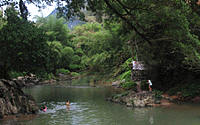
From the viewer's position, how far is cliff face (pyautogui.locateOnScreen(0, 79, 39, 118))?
11156mm

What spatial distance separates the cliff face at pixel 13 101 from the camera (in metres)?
11.2

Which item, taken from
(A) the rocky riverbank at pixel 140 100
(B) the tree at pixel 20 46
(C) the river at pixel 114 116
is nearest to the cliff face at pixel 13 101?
(C) the river at pixel 114 116

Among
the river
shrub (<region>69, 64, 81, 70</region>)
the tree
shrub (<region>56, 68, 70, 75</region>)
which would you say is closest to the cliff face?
the river

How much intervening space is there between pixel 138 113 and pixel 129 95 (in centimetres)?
291

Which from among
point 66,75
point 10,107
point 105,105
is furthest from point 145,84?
point 66,75

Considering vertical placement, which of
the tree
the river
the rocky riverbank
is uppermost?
the tree

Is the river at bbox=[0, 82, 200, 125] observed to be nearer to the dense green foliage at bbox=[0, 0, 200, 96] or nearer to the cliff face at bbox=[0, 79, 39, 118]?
the cliff face at bbox=[0, 79, 39, 118]

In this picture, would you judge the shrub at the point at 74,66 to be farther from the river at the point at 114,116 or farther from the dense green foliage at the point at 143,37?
the river at the point at 114,116

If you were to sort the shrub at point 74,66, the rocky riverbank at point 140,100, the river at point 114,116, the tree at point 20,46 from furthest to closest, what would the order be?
1. the shrub at point 74,66
2. the rocky riverbank at point 140,100
3. the tree at point 20,46
4. the river at point 114,116

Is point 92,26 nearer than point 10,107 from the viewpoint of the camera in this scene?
No

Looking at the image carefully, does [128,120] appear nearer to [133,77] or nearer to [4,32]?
[4,32]

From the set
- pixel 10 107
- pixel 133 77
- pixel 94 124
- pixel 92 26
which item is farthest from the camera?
pixel 92 26

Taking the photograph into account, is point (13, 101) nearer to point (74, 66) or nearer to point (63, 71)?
point (63, 71)

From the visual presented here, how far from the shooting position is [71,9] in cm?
854
